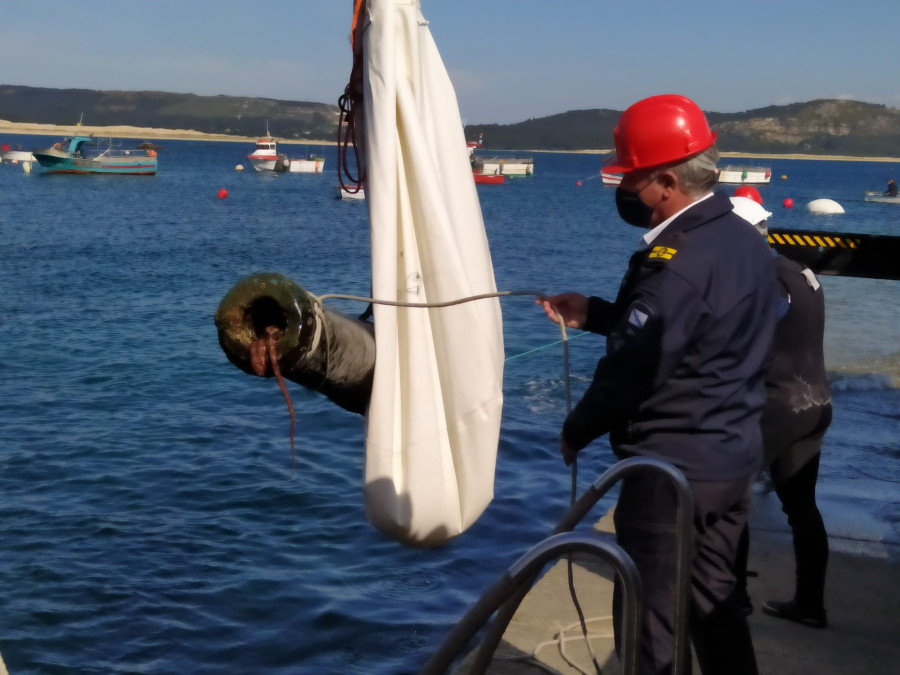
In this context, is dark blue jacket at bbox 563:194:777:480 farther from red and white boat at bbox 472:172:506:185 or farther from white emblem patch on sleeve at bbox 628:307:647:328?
red and white boat at bbox 472:172:506:185

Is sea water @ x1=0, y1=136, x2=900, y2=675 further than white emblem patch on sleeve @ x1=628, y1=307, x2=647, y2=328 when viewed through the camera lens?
Yes

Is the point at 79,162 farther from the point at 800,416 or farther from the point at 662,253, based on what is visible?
the point at 662,253

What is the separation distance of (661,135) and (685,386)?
72cm

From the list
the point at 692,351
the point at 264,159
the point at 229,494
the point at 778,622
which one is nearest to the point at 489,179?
the point at 264,159

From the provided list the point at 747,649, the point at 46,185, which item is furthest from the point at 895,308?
the point at 46,185

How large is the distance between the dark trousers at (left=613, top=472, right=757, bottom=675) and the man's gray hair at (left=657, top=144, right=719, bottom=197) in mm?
847

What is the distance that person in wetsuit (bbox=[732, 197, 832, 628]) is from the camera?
4.04 metres

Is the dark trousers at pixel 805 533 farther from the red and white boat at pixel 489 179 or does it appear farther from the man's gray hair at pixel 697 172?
the red and white boat at pixel 489 179

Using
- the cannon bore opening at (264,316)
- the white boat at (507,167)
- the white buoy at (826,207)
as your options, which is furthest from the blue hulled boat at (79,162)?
the cannon bore opening at (264,316)

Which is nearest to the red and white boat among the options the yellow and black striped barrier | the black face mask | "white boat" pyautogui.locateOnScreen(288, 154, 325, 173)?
"white boat" pyautogui.locateOnScreen(288, 154, 325, 173)

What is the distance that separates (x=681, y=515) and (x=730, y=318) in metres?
0.58

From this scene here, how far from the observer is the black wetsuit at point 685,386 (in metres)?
2.67

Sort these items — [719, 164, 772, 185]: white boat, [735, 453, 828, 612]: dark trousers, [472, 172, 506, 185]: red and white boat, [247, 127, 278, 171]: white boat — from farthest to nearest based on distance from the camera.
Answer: [247, 127, 278, 171]: white boat, [472, 172, 506, 185]: red and white boat, [719, 164, 772, 185]: white boat, [735, 453, 828, 612]: dark trousers

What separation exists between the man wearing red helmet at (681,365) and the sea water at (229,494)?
2791 millimetres
